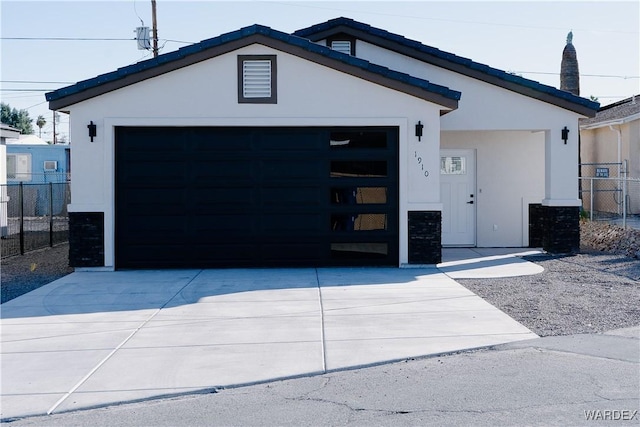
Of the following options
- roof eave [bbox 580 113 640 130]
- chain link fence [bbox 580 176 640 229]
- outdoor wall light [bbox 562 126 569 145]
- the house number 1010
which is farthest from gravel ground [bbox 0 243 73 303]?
roof eave [bbox 580 113 640 130]

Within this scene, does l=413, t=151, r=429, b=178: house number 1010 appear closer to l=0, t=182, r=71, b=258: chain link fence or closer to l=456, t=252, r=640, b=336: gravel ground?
Answer: l=456, t=252, r=640, b=336: gravel ground

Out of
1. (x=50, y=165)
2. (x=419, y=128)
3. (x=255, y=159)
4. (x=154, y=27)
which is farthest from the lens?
(x=50, y=165)

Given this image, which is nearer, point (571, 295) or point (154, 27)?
point (571, 295)

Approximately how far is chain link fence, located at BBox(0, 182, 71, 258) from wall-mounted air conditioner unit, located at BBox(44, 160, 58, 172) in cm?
824

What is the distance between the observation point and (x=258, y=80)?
47.2ft

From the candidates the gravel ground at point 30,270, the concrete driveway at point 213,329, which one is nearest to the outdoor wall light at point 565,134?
the concrete driveway at point 213,329

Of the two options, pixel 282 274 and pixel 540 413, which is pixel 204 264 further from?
pixel 540 413

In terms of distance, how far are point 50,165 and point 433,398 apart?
3350 centimetres

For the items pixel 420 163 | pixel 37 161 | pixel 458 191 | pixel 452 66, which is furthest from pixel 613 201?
pixel 37 161

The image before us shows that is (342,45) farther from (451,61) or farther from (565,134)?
(565,134)

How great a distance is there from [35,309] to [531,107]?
1065 centimetres

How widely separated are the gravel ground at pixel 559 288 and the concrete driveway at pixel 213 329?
39 cm

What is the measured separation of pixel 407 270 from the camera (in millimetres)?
14453

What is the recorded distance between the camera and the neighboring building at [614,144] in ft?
82.5
